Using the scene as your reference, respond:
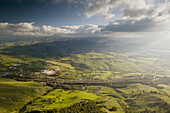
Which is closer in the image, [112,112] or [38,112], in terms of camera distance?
[38,112]

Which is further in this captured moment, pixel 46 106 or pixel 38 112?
pixel 46 106

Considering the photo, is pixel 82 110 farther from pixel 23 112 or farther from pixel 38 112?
pixel 23 112

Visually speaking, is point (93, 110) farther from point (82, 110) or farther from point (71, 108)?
point (71, 108)

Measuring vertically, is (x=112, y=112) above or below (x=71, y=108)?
below

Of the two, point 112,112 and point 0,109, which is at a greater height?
point 0,109

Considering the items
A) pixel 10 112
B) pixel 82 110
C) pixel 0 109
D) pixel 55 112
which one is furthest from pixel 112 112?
pixel 0 109

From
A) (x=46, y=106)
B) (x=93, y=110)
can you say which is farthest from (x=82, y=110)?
(x=46, y=106)

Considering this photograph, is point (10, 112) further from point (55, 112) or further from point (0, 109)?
point (55, 112)
